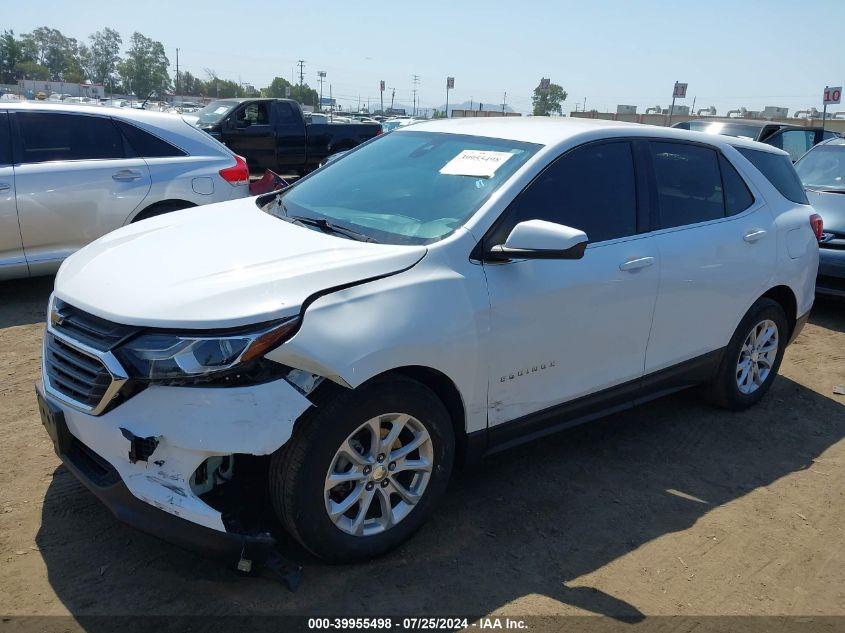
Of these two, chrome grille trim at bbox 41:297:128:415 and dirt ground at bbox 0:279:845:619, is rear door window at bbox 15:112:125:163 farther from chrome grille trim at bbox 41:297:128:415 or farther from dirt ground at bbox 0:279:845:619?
chrome grille trim at bbox 41:297:128:415

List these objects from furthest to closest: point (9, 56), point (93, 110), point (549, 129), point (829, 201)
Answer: point (9, 56) < point (829, 201) < point (93, 110) < point (549, 129)

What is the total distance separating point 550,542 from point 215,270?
6.17ft

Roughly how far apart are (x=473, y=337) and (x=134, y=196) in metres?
4.47

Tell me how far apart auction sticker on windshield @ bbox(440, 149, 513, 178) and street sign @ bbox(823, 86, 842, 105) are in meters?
21.4

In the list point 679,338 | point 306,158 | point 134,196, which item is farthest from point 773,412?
point 306,158

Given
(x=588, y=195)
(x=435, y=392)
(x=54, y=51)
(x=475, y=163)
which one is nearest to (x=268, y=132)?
(x=475, y=163)

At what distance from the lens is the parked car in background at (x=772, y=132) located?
12.3m

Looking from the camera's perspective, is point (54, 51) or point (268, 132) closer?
point (268, 132)

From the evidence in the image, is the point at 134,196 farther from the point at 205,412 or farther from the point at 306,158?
the point at 306,158

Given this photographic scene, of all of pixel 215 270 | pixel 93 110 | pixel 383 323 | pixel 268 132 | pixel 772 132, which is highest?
pixel 772 132

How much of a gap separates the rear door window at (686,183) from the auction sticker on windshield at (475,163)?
1034 mm

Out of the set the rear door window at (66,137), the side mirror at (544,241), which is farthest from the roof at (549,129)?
the rear door window at (66,137)

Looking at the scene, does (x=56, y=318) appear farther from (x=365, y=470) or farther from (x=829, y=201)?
(x=829, y=201)

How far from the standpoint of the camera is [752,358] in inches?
190
